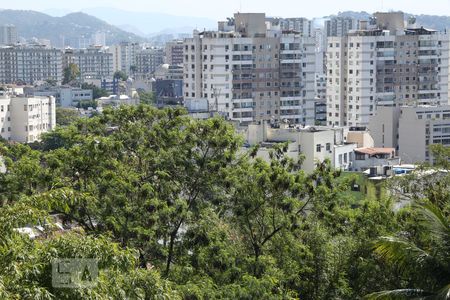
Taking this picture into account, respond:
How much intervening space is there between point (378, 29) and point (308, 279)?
42639 millimetres

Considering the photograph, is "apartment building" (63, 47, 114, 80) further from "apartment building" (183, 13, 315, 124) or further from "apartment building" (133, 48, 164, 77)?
"apartment building" (183, 13, 315, 124)

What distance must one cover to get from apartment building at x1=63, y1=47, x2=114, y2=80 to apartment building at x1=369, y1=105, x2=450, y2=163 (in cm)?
7013

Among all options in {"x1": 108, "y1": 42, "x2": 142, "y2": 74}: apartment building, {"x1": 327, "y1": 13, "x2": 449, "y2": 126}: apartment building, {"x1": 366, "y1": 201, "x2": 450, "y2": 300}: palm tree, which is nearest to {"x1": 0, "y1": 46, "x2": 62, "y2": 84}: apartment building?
{"x1": 108, "y1": 42, "x2": 142, "y2": 74}: apartment building

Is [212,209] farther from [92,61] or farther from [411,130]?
[92,61]

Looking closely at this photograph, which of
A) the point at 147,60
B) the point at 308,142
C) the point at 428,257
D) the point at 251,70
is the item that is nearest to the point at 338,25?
the point at 147,60

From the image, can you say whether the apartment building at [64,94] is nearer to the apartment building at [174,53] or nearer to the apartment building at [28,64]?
the apartment building at [28,64]

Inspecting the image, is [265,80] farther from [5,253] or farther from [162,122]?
[5,253]

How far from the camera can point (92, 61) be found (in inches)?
4520

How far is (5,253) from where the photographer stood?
6914 mm

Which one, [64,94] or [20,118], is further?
[64,94]

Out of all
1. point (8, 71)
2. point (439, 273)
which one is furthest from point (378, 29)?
point (8, 71)

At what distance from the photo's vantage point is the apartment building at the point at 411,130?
40344 millimetres

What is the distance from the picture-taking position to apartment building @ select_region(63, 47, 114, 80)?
11025 centimetres

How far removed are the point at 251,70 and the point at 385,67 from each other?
7.18 meters
